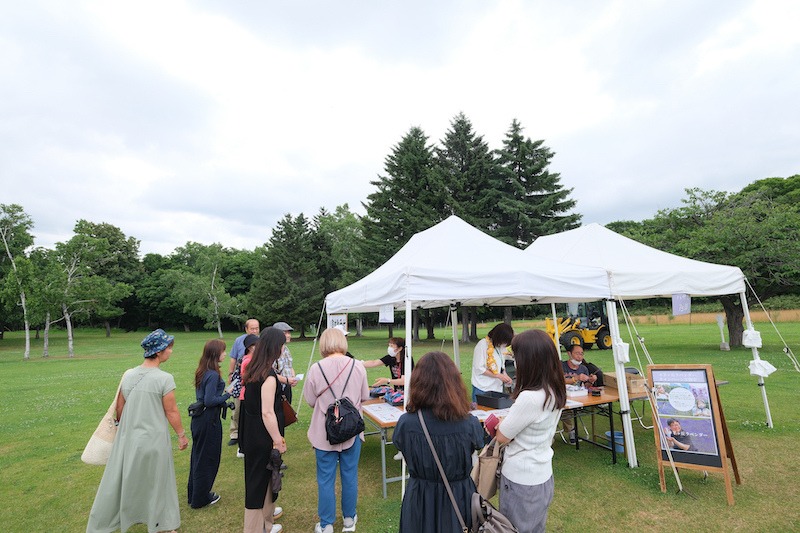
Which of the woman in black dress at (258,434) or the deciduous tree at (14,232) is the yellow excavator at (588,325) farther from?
the deciduous tree at (14,232)

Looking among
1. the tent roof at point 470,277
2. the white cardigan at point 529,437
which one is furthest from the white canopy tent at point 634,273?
the white cardigan at point 529,437

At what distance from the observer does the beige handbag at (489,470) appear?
2330mm

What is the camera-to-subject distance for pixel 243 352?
230 inches

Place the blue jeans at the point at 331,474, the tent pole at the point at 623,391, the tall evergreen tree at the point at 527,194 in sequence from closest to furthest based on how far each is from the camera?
the blue jeans at the point at 331,474, the tent pole at the point at 623,391, the tall evergreen tree at the point at 527,194

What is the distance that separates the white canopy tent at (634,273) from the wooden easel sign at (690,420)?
0.41 metres

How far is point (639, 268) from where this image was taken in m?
5.87

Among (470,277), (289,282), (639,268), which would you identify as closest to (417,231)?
(289,282)

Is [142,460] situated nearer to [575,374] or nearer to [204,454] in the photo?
[204,454]

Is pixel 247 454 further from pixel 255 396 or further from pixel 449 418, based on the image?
pixel 449 418

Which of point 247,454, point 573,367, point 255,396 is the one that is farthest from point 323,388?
point 573,367

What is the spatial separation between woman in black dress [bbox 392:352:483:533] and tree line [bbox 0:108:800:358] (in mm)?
15833

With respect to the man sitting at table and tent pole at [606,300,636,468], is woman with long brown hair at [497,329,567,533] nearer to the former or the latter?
tent pole at [606,300,636,468]

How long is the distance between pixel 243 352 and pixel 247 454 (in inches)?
114

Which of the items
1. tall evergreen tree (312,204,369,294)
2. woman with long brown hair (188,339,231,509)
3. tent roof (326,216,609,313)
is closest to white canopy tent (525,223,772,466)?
tent roof (326,216,609,313)
